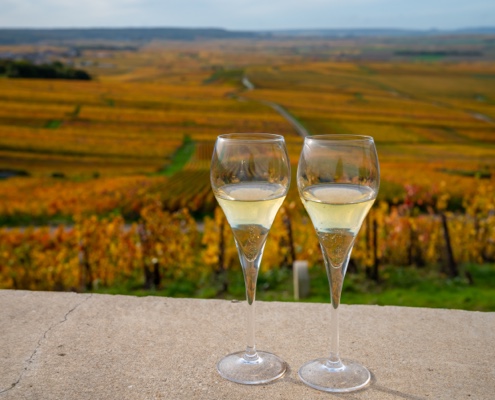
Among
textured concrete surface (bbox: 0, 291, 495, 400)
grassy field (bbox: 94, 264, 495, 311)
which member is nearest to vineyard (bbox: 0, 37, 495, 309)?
grassy field (bbox: 94, 264, 495, 311)

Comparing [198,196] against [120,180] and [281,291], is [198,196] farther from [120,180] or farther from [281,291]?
[281,291]

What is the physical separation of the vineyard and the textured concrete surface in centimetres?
655

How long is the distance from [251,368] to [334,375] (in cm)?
25

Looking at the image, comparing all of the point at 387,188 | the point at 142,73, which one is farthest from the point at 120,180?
the point at 142,73

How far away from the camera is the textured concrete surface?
1735 mm

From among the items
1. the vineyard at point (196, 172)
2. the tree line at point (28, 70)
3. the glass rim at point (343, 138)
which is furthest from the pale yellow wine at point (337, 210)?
the tree line at point (28, 70)

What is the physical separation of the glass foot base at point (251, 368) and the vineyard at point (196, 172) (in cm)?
695

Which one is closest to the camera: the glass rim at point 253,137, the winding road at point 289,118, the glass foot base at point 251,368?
the glass rim at point 253,137

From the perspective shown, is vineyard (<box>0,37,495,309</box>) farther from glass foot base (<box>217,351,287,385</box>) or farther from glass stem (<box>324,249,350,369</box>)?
glass stem (<box>324,249,350,369</box>)

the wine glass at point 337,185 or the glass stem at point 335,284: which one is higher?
the wine glass at point 337,185

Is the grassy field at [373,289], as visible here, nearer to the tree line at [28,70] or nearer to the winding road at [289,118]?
the winding road at [289,118]

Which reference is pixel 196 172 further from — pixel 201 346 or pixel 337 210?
pixel 337 210

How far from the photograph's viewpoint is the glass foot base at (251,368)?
1.79 metres

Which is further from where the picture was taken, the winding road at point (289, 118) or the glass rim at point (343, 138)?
the winding road at point (289, 118)
